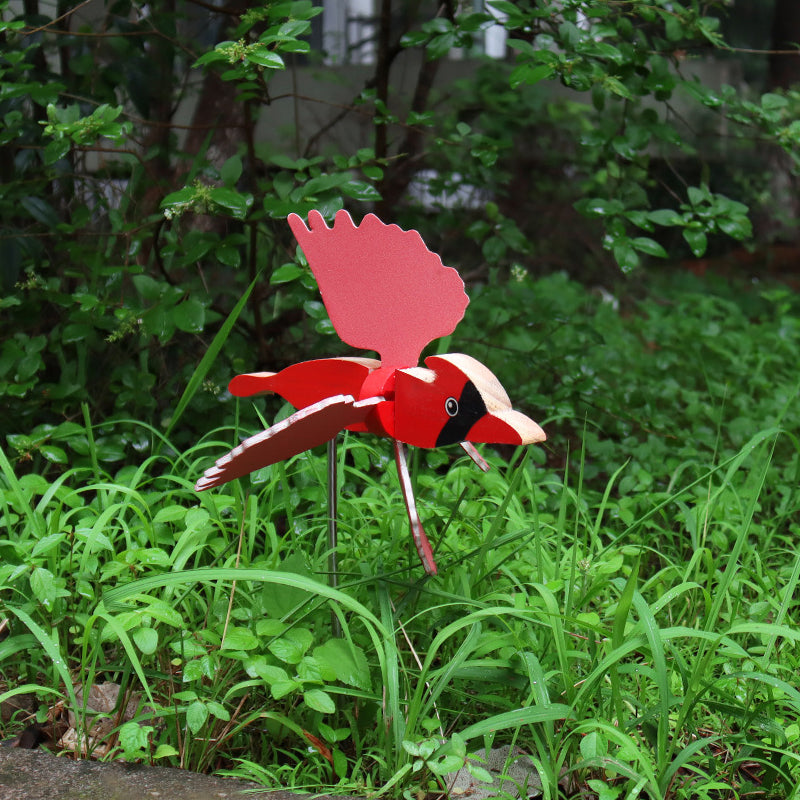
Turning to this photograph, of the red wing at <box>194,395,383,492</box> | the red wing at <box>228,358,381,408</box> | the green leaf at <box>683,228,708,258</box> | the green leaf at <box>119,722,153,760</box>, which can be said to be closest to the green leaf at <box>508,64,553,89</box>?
the green leaf at <box>683,228,708,258</box>

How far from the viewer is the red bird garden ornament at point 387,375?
1.37 metres

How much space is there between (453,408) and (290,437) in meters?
0.27

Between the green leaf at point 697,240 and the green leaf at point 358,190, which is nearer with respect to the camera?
the green leaf at point 358,190

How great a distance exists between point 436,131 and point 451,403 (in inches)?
158

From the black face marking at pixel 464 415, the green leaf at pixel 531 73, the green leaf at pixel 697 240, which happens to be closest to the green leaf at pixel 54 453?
the black face marking at pixel 464 415

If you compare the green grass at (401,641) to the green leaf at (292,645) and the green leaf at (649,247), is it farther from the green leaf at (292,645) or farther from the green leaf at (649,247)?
the green leaf at (649,247)

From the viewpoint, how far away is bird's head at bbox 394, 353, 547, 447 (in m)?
1.37

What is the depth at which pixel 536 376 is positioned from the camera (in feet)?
11.9

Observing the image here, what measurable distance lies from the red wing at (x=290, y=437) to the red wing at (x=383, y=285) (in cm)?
14

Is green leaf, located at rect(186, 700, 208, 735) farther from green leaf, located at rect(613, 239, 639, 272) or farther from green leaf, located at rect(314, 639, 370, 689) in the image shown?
green leaf, located at rect(613, 239, 639, 272)

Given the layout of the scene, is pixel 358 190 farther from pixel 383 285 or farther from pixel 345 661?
pixel 345 661

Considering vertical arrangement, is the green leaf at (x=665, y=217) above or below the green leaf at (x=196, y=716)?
above

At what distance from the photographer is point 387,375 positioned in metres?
1.50

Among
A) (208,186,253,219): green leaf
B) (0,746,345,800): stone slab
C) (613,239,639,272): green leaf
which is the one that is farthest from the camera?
(613,239,639,272): green leaf
